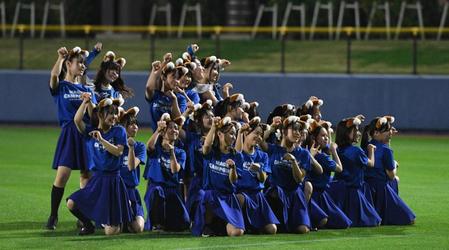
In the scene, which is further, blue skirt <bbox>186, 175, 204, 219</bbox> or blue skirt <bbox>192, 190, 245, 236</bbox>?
blue skirt <bbox>186, 175, 204, 219</bbox>

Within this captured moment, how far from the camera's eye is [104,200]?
1284cm

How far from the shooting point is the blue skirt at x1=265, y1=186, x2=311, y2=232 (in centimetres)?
1307

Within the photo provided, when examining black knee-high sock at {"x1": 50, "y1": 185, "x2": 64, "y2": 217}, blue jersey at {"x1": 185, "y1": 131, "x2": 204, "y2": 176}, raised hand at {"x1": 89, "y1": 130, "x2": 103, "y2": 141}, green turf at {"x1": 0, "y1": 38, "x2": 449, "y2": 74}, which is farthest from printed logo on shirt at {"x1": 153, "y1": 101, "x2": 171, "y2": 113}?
green turf at {"x1": 0, "y1": 38, "x2": 449, "y2": 74}

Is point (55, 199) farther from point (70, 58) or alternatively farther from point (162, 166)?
point (70, 58)

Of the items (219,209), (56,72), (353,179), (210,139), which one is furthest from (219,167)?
(56,72)

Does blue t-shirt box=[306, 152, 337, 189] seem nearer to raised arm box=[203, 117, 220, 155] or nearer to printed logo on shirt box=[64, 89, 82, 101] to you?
raised arm box=[203, 117, 220, 155]

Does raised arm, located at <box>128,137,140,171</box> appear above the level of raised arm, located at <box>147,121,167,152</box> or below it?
below

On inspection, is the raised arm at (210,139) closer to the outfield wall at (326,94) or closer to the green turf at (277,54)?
the outfield wall at (326,94)

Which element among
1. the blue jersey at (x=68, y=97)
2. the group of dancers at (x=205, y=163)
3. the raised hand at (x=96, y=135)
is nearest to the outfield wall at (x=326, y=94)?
the group of dancers at (x=205, y=163)

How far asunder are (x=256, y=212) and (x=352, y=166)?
4.40 ft

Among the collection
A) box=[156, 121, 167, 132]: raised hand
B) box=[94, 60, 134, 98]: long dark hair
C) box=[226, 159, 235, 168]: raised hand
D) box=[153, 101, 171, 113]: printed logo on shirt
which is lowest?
box=[226, 159, 235, 168]: raised hand

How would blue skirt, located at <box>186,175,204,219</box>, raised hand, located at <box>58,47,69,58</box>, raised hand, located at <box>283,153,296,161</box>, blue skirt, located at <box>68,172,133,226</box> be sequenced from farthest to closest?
raised hand, located at <box>58,47,69,58</box>, blue skirt, located at <box>186,175,204,219</box>, raised hand, located at <box>283,153,296,161</box>, blue skirt, located at <box>68,172,133,226</box>

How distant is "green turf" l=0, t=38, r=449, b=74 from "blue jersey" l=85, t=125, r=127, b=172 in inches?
→ 535

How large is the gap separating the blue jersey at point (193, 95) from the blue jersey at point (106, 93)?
78 cm
